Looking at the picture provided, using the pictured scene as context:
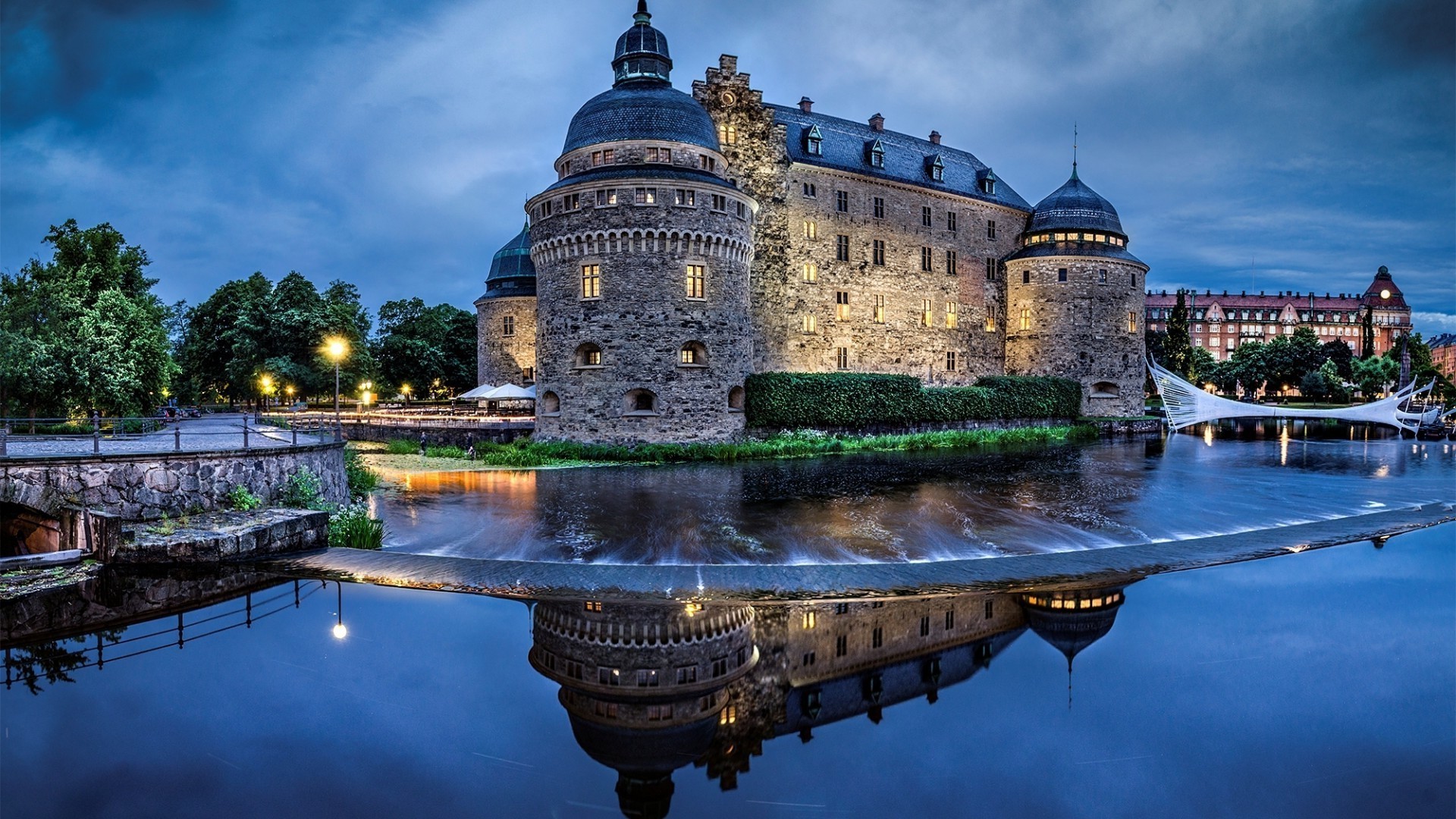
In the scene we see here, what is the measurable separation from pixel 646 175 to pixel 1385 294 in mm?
152025

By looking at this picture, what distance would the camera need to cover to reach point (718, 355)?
30266 millimetres

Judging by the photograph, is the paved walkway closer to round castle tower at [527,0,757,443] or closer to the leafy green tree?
round castle tower at [527,0,757,443]

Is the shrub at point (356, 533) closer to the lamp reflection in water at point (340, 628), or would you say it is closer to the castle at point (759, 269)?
the lamp reflection in water at point (340, 628)

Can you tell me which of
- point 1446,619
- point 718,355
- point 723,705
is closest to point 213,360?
point 718,355

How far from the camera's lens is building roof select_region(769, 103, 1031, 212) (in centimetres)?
4212

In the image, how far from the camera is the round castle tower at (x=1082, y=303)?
4738cm

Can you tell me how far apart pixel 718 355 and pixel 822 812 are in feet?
83.8

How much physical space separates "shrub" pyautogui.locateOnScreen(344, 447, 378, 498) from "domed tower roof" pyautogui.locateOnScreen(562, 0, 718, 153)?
15.9m

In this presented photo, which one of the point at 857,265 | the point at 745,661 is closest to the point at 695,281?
the point at 857,265

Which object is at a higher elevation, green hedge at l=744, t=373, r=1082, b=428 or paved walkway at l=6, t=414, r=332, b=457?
green hedge at l=744, t=373, r=1082, b=428

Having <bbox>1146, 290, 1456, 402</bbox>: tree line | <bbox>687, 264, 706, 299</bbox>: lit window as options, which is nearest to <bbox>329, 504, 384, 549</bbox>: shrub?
<bbox>687, 264, 706, 299</bbox>: lit window

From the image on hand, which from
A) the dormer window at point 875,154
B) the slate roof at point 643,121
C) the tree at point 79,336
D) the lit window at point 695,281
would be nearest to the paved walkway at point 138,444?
the tree at point 79,336

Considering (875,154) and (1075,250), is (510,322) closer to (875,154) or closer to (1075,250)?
(875,154)

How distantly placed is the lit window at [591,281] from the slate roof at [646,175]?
3.28 meters
